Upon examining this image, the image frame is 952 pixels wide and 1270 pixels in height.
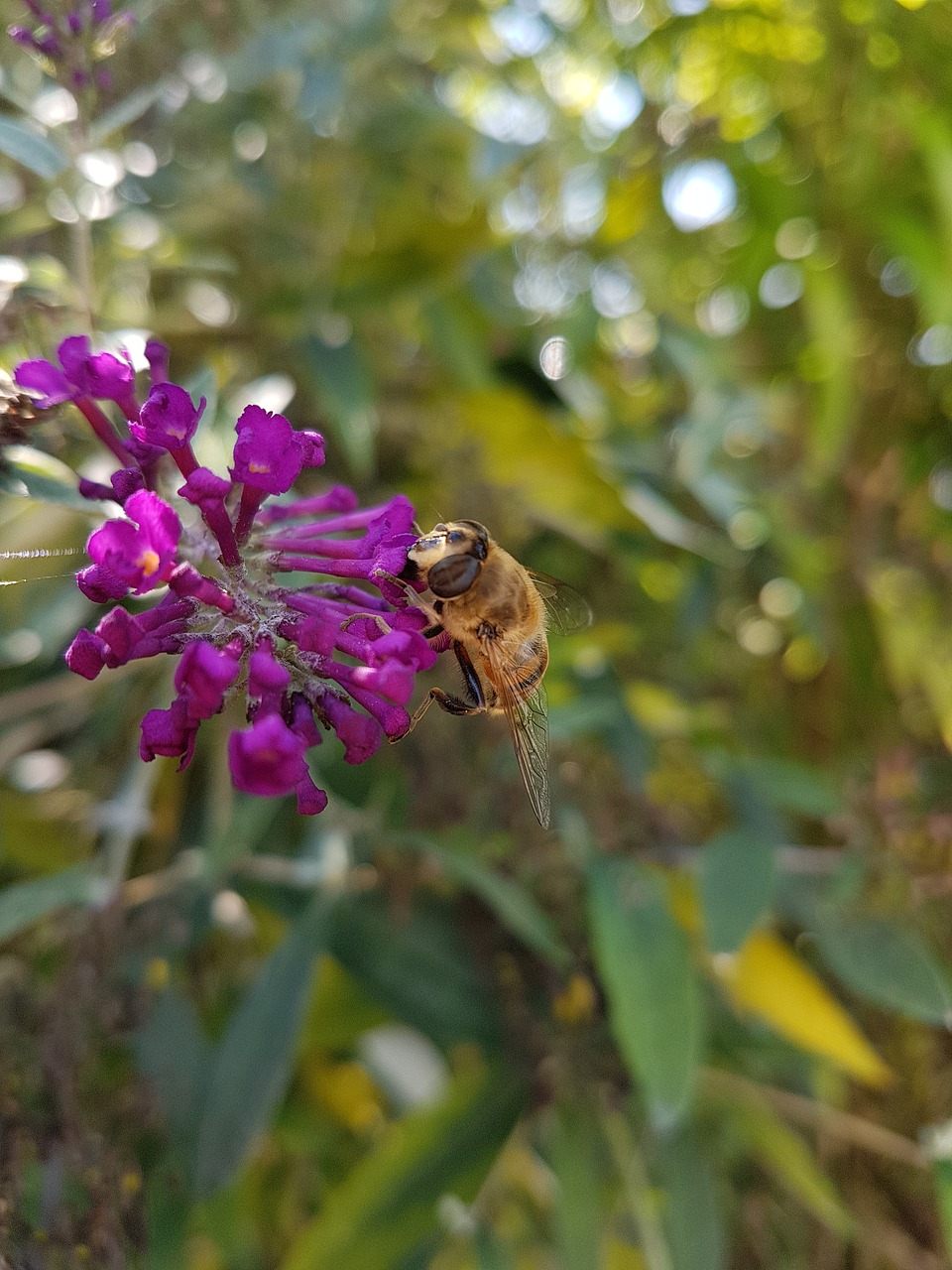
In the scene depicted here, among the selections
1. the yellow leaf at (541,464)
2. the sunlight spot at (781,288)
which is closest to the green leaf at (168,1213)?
the yellow leaf at (541,464)

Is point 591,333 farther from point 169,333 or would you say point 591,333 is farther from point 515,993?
point 515,993

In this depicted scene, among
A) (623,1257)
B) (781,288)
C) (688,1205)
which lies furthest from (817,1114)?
(781,288)

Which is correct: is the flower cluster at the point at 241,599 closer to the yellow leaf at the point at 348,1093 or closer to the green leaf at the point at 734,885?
the green leaf at the point at 734,885

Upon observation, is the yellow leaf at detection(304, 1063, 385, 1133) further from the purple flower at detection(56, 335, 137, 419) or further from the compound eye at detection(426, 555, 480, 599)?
the purple flower at detection(56, 335, 137, 419)

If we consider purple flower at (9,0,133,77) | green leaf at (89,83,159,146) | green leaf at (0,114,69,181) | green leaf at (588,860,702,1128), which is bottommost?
green leaf at (588,860,702,1128)

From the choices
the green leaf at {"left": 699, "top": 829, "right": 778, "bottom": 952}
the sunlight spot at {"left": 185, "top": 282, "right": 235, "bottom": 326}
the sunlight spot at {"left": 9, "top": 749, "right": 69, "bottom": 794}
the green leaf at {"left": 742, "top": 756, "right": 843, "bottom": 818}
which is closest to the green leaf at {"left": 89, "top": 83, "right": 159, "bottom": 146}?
the sunlight spot at {"left": 185, "top": 282, "right": 235, "bottom": 326}
